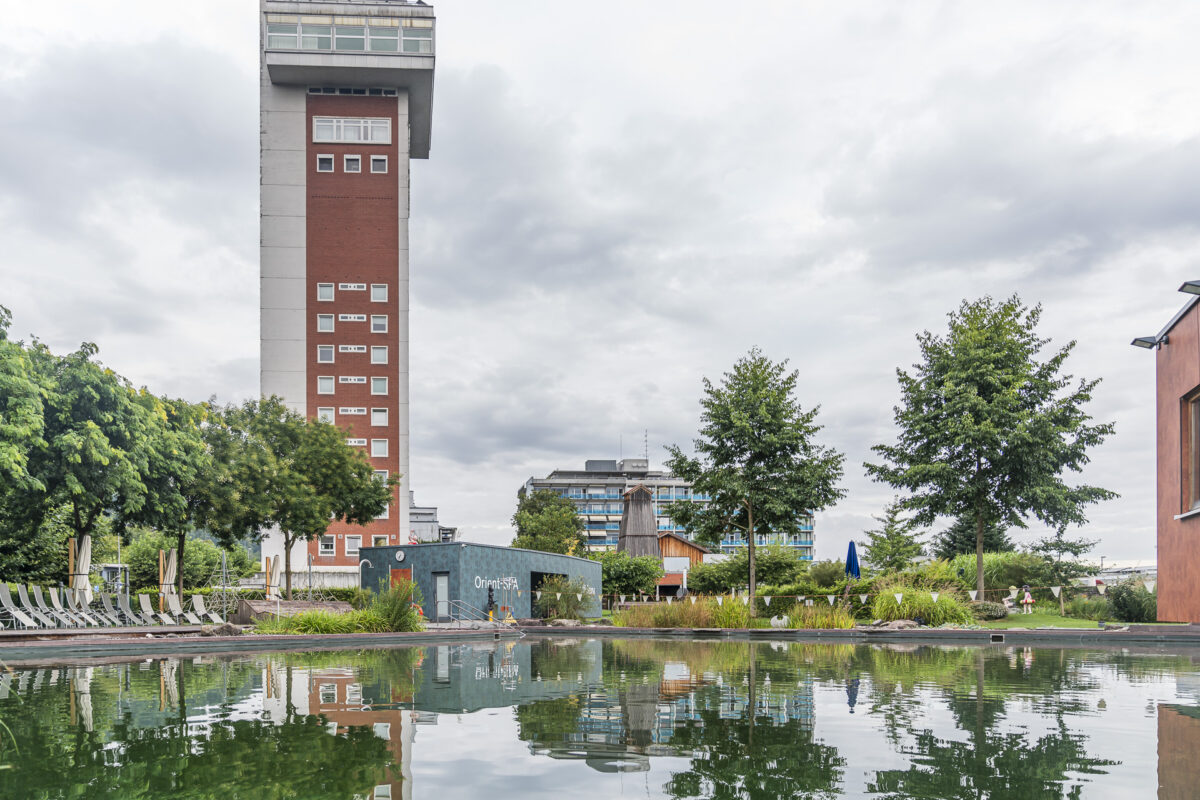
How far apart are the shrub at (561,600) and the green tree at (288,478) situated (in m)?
8.54

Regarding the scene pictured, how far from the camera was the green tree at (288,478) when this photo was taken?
33.1m

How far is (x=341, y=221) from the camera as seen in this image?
218ft

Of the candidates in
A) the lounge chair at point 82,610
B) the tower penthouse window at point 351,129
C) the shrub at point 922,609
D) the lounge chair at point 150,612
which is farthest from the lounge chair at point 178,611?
the tower penthouse window at point 351,129

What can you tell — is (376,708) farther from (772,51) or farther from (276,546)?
(276,546)

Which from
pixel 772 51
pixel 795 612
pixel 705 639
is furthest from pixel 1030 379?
pixel 772 51

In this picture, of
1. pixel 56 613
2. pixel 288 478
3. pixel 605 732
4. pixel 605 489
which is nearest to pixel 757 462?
pixel 288 478

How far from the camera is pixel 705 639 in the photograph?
25656 mm

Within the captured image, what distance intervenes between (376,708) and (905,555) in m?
55.7

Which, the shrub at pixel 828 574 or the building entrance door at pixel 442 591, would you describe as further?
the building entrance door at pixel 442 591

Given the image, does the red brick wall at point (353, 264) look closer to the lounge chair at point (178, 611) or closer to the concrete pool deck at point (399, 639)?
the lounge chair at point (178, 611)

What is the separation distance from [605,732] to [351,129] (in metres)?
65.6

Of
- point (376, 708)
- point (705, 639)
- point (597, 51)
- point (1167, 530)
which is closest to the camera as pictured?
point (376, 708)

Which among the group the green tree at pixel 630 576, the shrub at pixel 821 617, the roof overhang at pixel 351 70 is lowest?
the green tree at pixel 630 576

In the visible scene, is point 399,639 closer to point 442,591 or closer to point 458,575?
point 458,575
